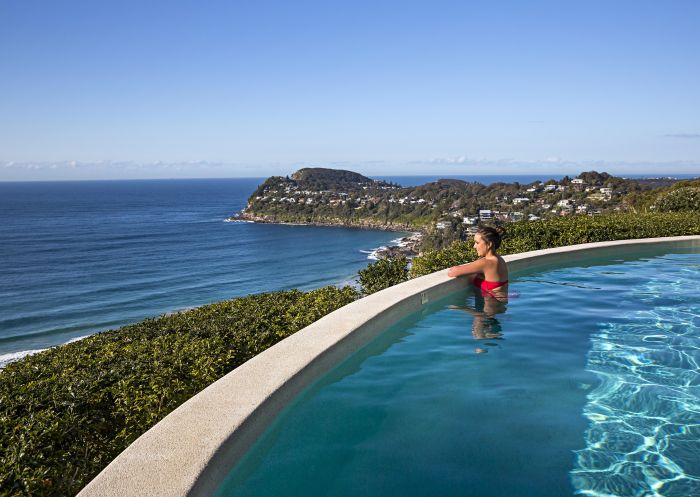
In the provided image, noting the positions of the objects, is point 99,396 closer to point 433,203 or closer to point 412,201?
point 433,203

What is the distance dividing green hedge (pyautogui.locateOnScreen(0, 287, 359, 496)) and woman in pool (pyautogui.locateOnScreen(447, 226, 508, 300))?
345 centimetres

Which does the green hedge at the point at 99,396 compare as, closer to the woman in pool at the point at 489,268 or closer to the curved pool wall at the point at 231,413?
the curved pool wall at the point at 231,413

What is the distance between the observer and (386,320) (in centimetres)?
695

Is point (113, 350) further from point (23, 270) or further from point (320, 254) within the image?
point (320, 254)

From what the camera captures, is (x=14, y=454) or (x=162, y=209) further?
(x=162, y=209)

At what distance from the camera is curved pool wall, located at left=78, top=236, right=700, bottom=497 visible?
2.92 metres

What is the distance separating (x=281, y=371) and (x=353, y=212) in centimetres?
12249

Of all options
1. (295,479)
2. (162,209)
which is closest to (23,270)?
(295,479)

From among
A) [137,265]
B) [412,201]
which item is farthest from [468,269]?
[412,201]

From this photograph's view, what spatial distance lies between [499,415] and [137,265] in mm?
68185

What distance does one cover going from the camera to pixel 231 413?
12.3 feet

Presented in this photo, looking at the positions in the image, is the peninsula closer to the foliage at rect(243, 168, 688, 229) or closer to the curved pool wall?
the foliage at rect(243, 168, 688, 229)

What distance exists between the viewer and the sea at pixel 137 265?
42.9 m

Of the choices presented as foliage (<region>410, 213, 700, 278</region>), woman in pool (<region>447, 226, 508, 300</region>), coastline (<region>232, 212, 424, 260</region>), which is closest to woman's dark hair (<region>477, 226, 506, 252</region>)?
woman in pool (<region>447, 226, 508, 300</region>)
